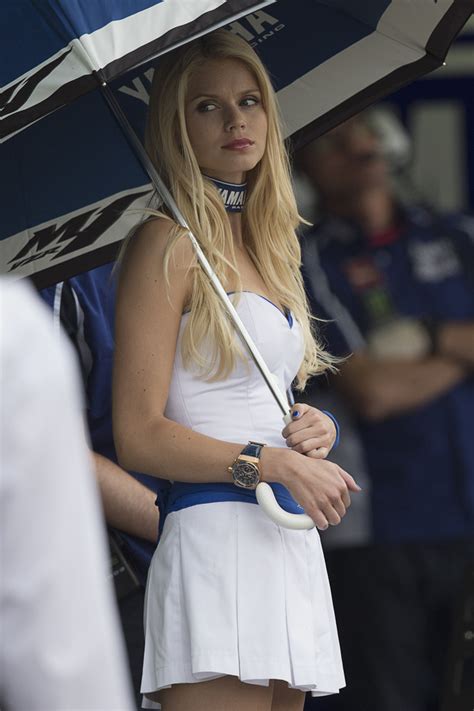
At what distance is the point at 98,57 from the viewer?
233cm

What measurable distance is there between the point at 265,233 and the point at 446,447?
2.09m

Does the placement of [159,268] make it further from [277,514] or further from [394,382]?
[394,382]

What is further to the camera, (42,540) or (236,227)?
(236,227)

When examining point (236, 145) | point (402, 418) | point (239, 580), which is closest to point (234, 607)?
point (239, 580)

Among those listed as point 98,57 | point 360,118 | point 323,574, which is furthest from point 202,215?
point 360,118

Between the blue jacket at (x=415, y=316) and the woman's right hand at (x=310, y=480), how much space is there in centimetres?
214

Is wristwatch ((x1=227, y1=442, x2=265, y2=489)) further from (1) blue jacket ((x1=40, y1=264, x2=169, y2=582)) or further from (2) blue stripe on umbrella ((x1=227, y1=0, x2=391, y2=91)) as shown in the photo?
(2) blue stripe on umbrella ((x1=227, y1=0, x2=391, y2=91))

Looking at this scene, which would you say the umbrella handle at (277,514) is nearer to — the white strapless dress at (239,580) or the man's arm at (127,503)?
the white strapless dress at (239,580)

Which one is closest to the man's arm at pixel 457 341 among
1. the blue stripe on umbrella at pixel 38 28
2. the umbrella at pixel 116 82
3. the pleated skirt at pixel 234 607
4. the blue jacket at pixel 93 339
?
the umbrella at pixel 116 82

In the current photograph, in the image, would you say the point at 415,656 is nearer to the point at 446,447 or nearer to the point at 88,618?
the point at 446,447

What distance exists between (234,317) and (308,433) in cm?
24

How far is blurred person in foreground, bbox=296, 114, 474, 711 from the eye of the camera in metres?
4.68

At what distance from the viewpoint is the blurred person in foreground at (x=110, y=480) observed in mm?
3062

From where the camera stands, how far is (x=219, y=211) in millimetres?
2754
